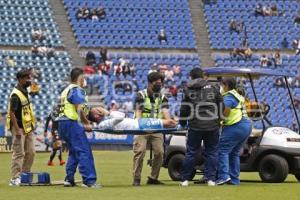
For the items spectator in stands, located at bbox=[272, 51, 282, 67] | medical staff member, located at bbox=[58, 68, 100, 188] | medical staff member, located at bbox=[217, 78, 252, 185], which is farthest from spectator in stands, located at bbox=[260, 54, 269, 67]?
medical staff member, located at bbox=[58, 68, 100, 188]

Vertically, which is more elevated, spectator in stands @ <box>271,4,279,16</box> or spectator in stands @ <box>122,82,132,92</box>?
spectator in stands @ <box>271,4,279,16</box>

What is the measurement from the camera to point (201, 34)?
48.4m

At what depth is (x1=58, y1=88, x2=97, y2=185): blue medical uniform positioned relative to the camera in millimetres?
15016

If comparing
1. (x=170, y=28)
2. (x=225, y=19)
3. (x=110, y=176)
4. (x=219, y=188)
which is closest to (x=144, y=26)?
(x=170, y=28)

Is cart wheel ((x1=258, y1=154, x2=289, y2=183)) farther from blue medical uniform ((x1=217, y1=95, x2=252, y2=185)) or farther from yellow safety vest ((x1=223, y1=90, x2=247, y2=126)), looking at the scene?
yellow safety vest ((x1=223, y1=90, x2=247, y2=126))

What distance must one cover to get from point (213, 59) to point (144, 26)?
413cm

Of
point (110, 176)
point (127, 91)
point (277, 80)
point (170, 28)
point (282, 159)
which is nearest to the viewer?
point (282, 159)

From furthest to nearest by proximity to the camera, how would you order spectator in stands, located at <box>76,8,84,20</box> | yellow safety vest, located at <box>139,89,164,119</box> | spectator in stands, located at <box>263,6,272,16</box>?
spectator in stands, located at <box>263,6,272,16</box> < spectator in stands, located at <box>76,8,84,20</box> < yellow safety vest, located at <box>139,89,164,119</box>

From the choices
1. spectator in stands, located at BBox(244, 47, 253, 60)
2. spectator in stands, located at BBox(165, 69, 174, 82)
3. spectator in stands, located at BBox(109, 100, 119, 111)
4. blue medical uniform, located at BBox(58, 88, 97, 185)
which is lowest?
blue medical uniform, located at BBox(58, 88, 97, 185)

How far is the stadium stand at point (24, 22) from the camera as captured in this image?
43.3 meters

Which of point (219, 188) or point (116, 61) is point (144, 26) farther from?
point (219, 188)

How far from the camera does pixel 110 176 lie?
19.4 meters

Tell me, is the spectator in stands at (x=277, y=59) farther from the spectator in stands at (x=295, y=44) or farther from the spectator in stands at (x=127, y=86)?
the spectator in stands at (x=127, y=86)

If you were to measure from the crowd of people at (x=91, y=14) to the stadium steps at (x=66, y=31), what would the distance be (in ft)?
2.51
